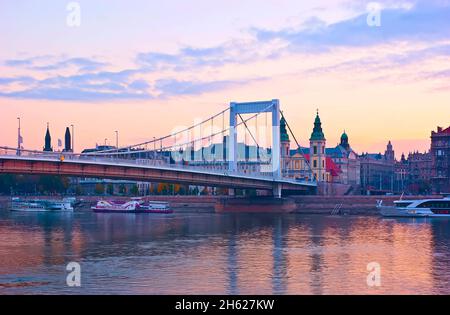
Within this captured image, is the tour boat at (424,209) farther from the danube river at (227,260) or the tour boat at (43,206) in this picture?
the tour boat at (43,206)

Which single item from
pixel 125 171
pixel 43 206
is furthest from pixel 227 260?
pixel 43 206

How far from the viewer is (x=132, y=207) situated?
114 meters

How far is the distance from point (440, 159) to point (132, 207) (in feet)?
203

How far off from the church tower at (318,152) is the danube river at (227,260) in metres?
84.9

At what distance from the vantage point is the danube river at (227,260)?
31.5 m

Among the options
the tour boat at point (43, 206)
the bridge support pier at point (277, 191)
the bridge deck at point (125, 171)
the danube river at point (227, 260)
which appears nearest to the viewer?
the danube river at point (227, 260)

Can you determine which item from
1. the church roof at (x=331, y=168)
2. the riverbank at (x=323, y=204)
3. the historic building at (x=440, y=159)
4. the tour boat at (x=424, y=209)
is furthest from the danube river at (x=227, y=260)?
the church roof at (x=331, y=168)

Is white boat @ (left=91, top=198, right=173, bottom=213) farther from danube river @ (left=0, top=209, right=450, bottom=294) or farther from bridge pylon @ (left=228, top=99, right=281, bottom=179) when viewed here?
danube river @ (left=0, top=209, right=450, bottom=294)

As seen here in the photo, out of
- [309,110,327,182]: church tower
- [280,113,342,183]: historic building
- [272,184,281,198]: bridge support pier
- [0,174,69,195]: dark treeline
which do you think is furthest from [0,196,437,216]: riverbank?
[0,174,69,195]: dark treeline

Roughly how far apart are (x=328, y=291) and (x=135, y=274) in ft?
32.1

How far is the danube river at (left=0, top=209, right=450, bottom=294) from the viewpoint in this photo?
31500mm

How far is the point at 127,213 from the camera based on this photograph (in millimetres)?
110688

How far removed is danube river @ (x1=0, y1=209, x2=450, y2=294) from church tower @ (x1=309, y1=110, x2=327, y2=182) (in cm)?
8495
